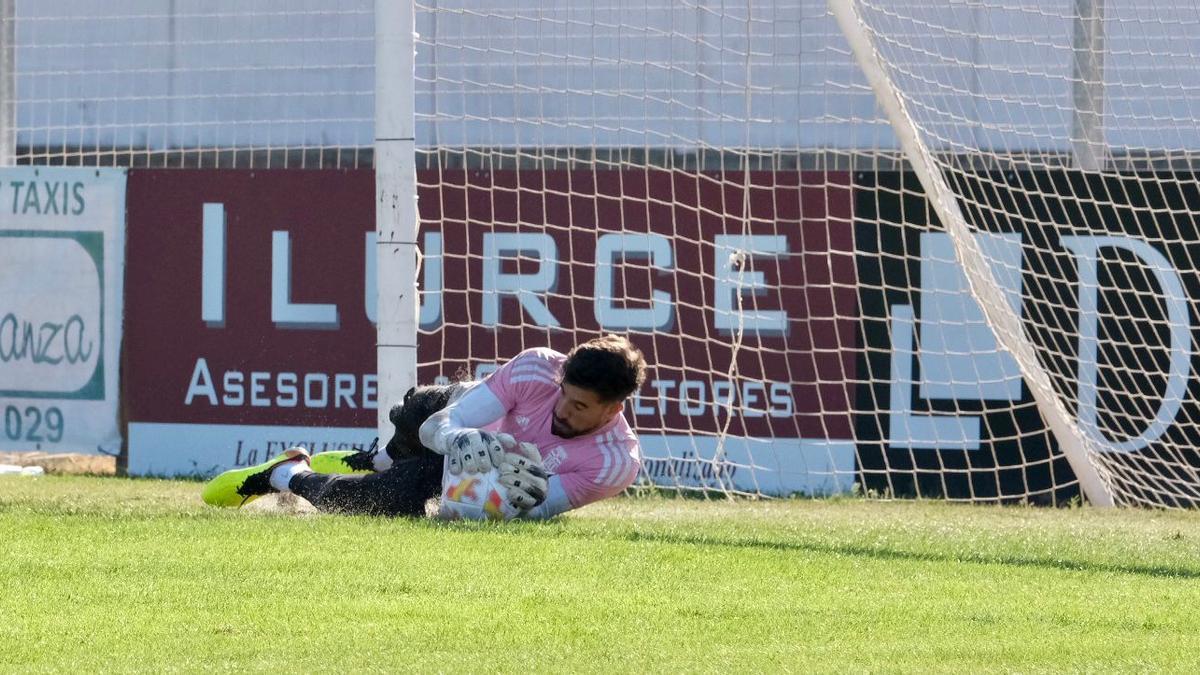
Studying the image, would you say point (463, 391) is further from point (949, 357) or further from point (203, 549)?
point (949, 357)

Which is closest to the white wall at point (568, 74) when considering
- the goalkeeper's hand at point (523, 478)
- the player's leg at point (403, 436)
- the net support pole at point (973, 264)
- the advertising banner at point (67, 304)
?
the advertising banner at point (67, 304)

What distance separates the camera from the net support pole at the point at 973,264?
836 centimetres

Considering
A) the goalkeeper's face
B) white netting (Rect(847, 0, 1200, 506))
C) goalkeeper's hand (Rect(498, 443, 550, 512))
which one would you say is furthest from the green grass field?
white netting (Rect(847, 0, 1200, 506))

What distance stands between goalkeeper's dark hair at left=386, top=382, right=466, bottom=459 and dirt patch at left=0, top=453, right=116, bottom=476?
10.8ft

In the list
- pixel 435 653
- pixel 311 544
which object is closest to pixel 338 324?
pixel 311 544

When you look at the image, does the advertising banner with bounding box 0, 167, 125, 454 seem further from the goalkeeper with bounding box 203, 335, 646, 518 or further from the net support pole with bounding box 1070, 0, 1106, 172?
the net support pole with bounding box 1070, 0, 1106, 172

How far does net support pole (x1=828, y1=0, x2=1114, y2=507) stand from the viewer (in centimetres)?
836

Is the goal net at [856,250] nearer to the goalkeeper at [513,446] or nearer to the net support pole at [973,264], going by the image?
the net support pole at [973,264]

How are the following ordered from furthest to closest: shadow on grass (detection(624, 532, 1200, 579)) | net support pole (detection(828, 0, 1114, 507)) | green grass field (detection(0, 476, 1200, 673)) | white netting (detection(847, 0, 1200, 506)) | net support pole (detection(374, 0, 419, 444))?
white netting (detection(847, 0, 1200, 506)), net support pole (detection(828, 0, 1114, 507)), net support pole (detection(374, 0, 419, 444)), shadow on grass (detection(624, 532, 1200, 579)), green grass field (detection(0, 476, 1200, 673))

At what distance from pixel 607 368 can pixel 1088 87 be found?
4.51 metres

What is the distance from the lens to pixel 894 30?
34.4ft

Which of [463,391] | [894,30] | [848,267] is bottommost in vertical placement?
[463,391]

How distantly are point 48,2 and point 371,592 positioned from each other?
7256mm

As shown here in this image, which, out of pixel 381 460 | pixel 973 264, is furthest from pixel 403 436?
pixel 973 264
